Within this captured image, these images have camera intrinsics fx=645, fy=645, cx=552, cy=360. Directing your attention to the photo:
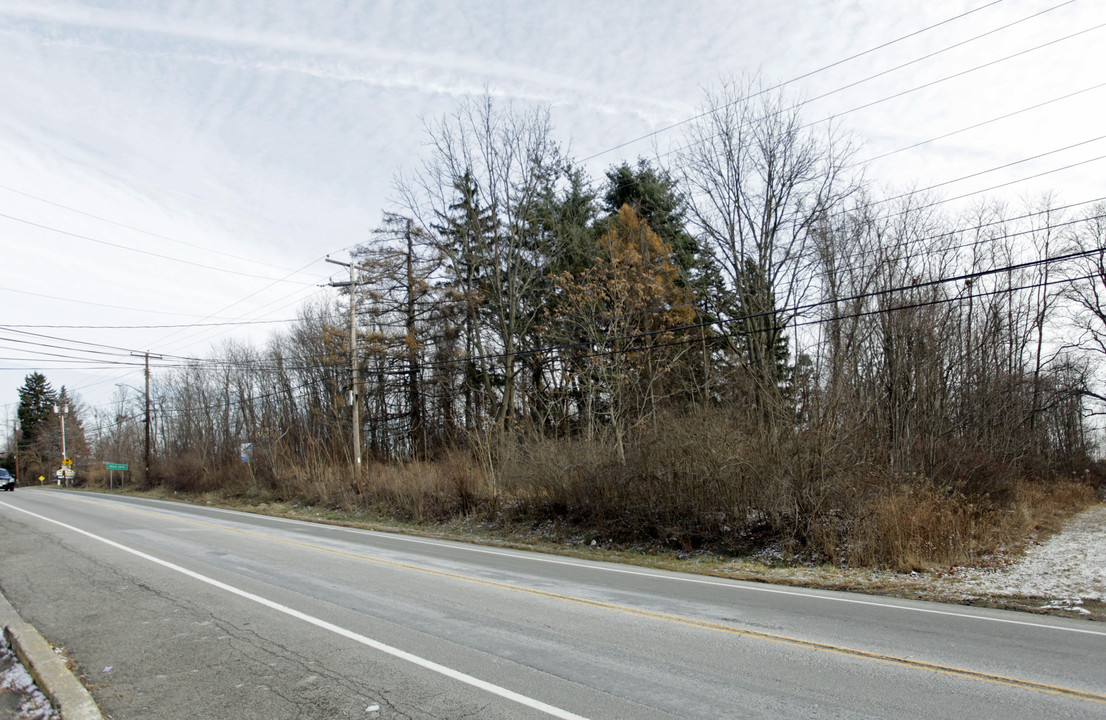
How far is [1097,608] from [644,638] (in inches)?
246

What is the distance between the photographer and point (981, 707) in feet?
15.4

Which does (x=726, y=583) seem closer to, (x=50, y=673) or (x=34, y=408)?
(x=50, y=673)

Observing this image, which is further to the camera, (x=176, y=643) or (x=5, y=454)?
(x=5, y=454)

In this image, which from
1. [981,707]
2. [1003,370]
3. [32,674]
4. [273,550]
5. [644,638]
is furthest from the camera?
[1003,370]

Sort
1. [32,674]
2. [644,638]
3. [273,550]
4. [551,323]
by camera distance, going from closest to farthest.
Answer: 1. [32,674]
2. [644,638]
3. [273,550]
4. [551,323]

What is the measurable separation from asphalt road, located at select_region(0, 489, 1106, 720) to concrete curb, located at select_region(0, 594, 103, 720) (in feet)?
0.55

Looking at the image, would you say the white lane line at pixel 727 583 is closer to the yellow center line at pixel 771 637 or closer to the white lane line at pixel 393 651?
the yellow center line at pixel 771 637

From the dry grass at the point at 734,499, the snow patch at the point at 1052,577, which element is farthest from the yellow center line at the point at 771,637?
the dry grass at the point at 734,499

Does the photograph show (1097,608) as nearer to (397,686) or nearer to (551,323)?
(397,686)

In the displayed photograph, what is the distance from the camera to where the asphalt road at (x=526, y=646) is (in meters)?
4.82

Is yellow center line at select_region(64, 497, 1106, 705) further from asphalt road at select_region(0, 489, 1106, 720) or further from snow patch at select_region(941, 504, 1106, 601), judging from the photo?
snow patch at select_region(941, 504, 1106, 601)

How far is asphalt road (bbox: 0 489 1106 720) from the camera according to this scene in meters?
4.82

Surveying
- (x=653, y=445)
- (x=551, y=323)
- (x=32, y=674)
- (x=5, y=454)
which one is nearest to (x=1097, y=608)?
(x=653, y=445)

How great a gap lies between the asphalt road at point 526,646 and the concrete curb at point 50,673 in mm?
167
